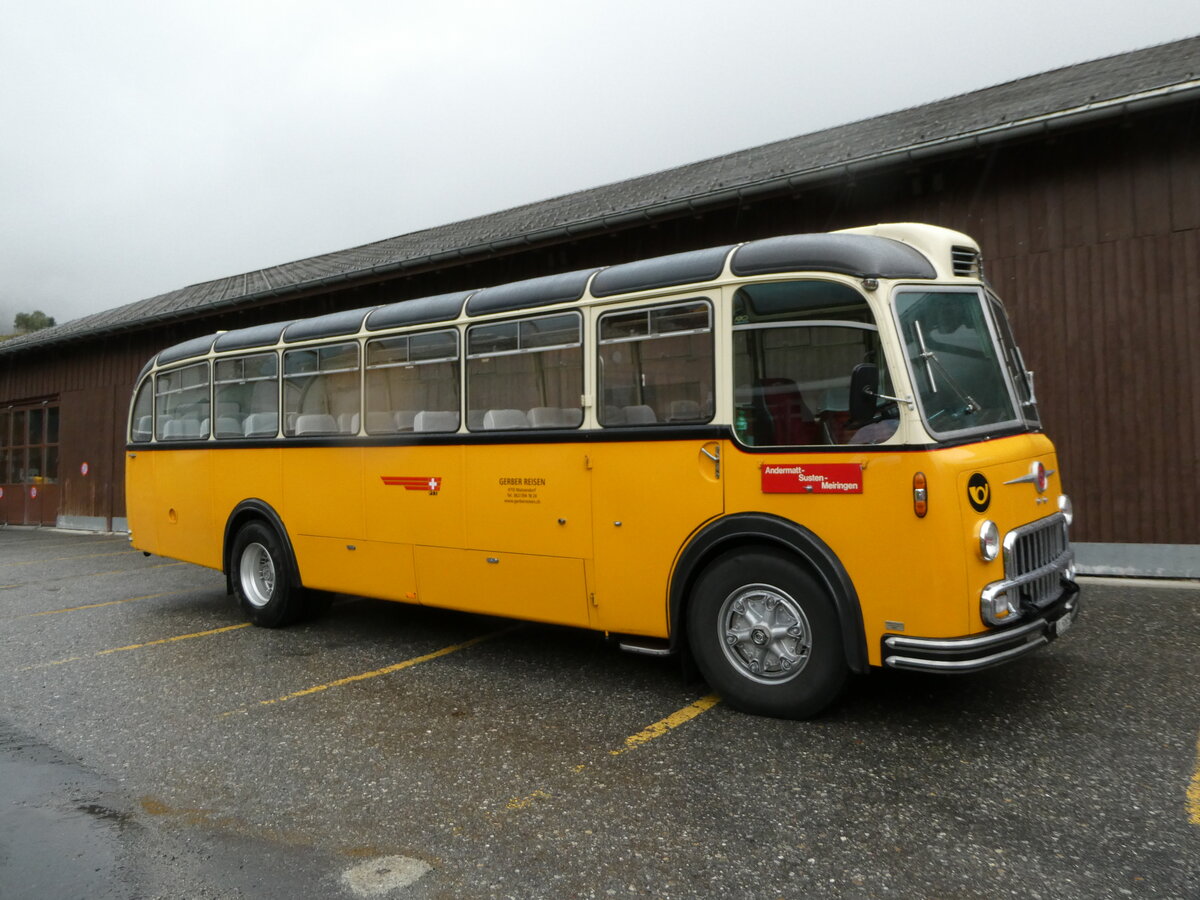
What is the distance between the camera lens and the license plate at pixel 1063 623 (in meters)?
4.51

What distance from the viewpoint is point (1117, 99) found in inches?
305

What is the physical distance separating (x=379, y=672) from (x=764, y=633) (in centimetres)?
298

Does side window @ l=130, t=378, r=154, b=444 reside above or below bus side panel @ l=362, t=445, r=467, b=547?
above

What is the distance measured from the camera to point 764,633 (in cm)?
470

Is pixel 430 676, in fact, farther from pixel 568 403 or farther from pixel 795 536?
pixel 795 536

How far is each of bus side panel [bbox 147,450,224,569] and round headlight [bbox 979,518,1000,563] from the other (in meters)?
7.00

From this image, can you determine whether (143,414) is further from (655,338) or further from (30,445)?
→ (30,445)

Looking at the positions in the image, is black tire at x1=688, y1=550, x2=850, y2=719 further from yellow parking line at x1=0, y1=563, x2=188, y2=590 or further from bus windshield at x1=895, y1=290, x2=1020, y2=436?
yellow parking line at x1=0, y1=563, x2=188, y2=590

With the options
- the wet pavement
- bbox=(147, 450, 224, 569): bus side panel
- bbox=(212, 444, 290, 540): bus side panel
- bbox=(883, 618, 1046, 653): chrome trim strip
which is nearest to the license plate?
bbox=(883, 618, 1046, 653): chrome trim strip

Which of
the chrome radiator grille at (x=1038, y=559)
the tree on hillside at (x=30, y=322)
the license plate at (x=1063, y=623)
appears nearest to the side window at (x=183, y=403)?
the chrome radiator grille at (x=1038, y=559)

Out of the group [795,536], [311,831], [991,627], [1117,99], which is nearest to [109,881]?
[311,831]

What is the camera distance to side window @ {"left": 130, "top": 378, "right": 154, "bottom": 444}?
9.33 meters

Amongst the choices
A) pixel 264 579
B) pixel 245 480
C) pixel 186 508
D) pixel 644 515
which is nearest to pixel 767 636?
pixel 644 515

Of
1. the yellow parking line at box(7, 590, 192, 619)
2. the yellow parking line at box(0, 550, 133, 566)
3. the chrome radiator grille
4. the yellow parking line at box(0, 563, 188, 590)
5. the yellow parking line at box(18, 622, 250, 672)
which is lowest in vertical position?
the yellow parking line at box(18, 622, 250, 672)
